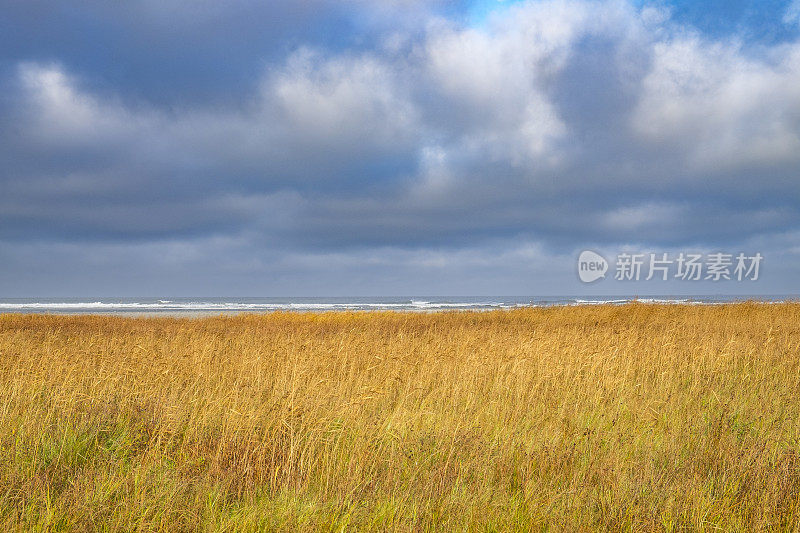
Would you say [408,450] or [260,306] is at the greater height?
[408,450]

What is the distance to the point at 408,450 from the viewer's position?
14.9 feet

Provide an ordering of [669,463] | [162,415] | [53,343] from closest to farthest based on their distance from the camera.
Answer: [669,463] → [162,415] → [53,343]

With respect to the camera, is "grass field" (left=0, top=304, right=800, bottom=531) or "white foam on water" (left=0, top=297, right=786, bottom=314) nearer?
"grass field" (left=0, top=304, right=800, bottom=531)

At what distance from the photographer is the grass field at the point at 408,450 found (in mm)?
3467

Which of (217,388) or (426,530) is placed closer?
(426,530)

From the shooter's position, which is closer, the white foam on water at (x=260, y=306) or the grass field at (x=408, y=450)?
the grass field at (x=408, y=450)

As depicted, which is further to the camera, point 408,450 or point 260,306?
point 260,306

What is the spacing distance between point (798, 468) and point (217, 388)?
244 inches

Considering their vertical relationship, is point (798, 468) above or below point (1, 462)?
above

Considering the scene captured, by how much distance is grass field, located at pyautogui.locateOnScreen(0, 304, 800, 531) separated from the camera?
11.4 ft

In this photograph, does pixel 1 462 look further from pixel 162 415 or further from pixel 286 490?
pixel 286 490

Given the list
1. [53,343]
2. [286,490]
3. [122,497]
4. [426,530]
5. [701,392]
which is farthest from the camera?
[53,343]

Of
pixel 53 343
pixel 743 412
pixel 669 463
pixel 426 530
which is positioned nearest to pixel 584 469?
pixel 669 463

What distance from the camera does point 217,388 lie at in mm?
7082
